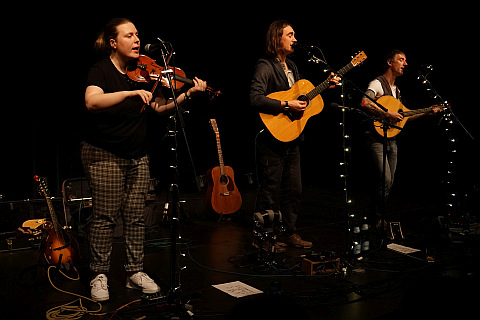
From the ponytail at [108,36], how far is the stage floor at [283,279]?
1.67 meters

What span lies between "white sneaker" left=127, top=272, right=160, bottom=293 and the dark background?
2804mm

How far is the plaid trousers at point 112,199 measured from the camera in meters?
3.06

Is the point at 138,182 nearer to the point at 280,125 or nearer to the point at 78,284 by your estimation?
the point at 78,284

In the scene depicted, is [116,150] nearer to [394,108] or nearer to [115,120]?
[115,120]

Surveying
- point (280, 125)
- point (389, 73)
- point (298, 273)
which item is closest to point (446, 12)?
point (389, 73)

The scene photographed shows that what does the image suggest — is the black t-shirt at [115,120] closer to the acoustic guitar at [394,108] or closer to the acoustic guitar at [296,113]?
the acoustic guitar at [296,113]

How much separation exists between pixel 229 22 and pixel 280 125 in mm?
3776

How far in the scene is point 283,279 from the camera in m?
3.54

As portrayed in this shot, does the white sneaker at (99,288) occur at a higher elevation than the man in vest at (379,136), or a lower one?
lower

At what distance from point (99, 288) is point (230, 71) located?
18.1 feet

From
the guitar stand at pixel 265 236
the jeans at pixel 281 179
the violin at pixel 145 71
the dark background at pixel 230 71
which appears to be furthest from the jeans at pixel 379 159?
the violin at pixel 145 71

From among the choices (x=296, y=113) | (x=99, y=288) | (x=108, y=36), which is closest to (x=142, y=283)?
(x=99, y=288)

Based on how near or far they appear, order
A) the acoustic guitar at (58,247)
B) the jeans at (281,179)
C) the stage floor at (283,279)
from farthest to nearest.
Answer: the jeans at (281,179)
the acoustic guitar at (58,247)
the stage floor at (283,279)

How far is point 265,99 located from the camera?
4074mm
